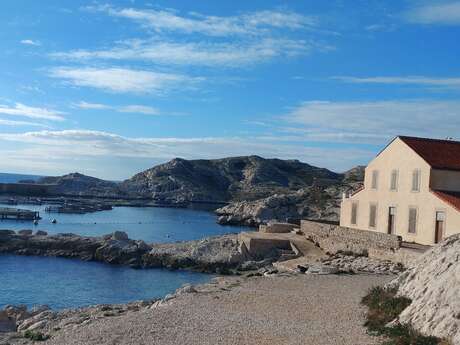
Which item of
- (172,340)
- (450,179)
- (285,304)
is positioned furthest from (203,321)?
(450,179)

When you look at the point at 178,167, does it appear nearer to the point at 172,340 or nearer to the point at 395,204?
the point at 395,204

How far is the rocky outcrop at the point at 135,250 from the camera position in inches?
1581

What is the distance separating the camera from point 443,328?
12336 millimetres

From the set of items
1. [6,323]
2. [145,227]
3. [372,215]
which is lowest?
[6,323]

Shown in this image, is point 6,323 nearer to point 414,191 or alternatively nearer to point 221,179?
point 414,191

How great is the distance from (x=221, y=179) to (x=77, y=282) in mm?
140588

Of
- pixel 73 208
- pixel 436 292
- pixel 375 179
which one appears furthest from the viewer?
pixel 73 208

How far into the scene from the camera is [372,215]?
34.8m

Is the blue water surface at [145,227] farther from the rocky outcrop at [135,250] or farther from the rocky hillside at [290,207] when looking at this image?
the rocky outcrop at [135,250]

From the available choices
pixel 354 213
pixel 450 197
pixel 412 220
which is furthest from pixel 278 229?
pixel 450 197

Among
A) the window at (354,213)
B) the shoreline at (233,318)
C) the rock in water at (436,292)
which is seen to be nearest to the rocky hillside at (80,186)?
the window at (354,213)

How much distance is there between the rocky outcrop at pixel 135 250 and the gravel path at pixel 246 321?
1665cm

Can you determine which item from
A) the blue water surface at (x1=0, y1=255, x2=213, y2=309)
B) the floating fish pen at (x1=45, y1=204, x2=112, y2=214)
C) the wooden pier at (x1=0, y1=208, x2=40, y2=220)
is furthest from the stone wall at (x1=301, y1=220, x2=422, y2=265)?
the floating fish pen at (x1=45, y1=204, x2=112, y2=214)

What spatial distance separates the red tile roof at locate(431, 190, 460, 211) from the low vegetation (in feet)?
35.7
